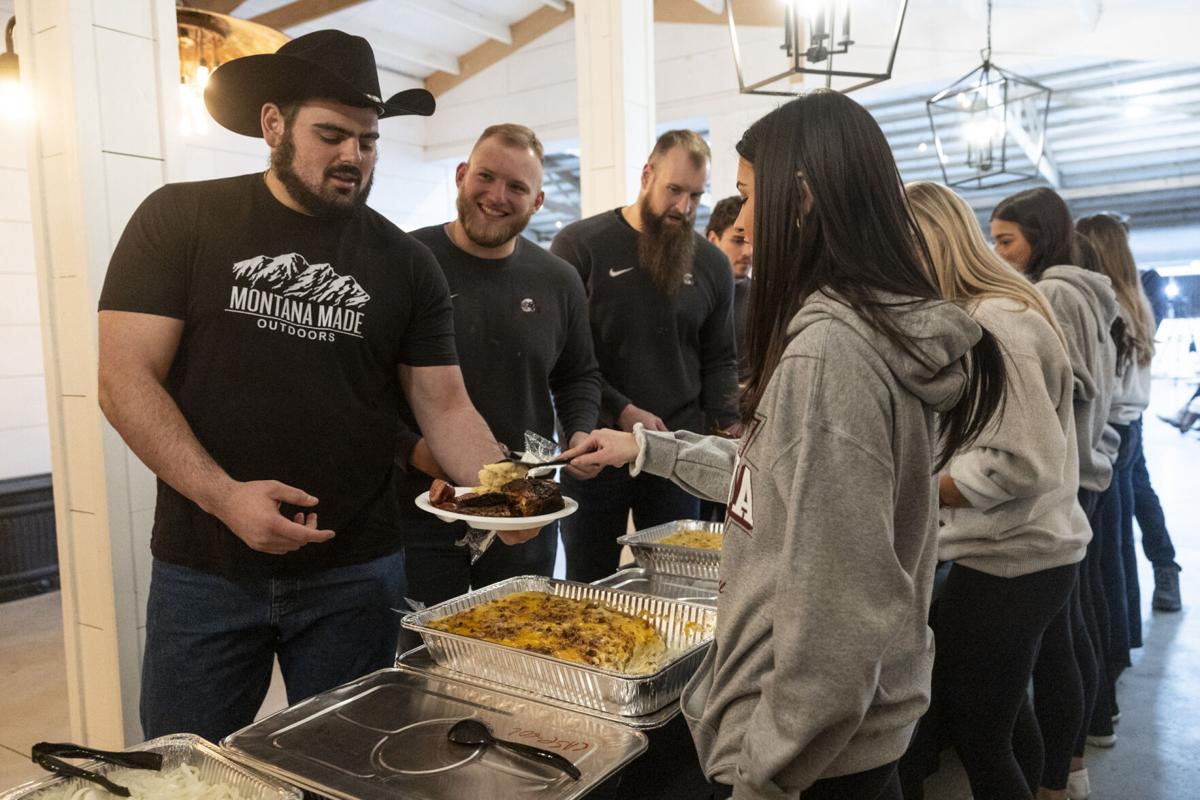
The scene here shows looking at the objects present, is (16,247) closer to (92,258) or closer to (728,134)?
(92,258)

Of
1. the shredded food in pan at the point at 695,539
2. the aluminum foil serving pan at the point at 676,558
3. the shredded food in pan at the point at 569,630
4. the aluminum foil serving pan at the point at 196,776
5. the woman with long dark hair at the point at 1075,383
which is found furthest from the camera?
the woman with long dark hair at the point at 1075,383

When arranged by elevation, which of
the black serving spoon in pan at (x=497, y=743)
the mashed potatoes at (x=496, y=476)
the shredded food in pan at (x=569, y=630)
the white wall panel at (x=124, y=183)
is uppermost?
the white wall panel at (x=124, y=183)

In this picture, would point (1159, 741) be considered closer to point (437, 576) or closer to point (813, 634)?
point (437, 576)

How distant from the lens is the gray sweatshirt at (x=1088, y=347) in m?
2.67

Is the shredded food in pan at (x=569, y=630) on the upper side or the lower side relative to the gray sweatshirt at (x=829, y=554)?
lower

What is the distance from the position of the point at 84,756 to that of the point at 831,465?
1.01m

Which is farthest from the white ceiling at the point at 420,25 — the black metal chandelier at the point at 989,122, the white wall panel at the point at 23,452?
the black metal chandelier at the point at 989,122

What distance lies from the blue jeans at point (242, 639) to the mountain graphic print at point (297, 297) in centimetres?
46

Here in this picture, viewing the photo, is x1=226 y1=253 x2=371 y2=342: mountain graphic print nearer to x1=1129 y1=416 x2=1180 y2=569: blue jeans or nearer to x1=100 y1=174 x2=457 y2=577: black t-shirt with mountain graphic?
x1=100 y1=174 x2=457 y2=577: black t-shirt with mountain graphic

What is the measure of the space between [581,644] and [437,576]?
0.96m

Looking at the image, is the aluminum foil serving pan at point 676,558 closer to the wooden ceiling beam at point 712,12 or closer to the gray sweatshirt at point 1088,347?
the gray sweatshirt at point 1088,347

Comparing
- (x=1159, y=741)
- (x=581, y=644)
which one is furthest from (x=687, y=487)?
(x=1159, y=741)

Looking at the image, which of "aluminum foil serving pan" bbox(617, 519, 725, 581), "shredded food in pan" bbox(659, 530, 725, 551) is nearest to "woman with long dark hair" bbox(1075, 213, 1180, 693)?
"shredded food in pan" bbox(659, 530, 725, 551)

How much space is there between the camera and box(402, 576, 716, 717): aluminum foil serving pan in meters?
1.39
